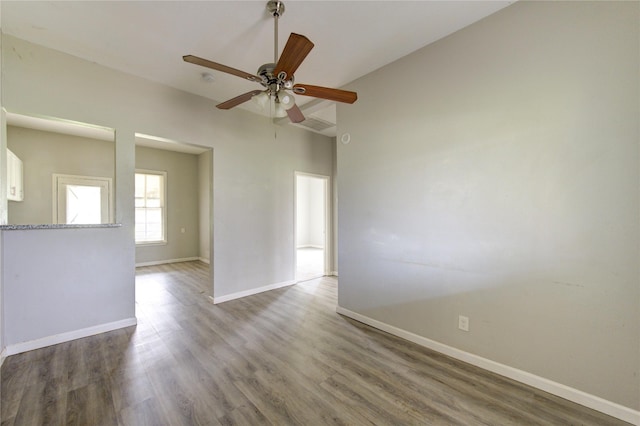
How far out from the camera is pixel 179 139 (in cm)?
329

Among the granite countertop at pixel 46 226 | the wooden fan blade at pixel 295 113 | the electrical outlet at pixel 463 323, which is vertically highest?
the wooden fan blade at pixel 295 113

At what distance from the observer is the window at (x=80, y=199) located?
4.95 m

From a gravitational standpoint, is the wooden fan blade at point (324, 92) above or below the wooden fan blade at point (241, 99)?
below

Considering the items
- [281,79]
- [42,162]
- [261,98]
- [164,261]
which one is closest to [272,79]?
[281,79]

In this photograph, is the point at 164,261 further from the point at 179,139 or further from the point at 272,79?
the point at 272,79

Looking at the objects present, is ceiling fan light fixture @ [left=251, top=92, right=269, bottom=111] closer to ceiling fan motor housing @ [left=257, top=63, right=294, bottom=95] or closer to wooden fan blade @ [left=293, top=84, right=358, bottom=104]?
ceiling fan motor housing @ [left=257, top=63, right=294, bottom=95]

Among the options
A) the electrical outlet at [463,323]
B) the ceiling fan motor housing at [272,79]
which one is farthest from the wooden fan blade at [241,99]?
the electrical outlet at [463,323]

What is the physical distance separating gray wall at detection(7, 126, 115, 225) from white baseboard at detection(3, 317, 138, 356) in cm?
371

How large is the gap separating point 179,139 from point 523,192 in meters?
3.81

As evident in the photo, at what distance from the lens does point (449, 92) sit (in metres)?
2.30

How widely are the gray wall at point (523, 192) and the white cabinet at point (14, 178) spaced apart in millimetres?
5396

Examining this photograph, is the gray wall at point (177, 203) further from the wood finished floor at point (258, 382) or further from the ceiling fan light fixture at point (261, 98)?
the ceiling fan light fixture at point (261, 98)

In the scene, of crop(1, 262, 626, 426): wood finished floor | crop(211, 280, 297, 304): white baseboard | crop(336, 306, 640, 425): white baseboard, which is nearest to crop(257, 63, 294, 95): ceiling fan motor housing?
crop(1, 262, 626, 426): wood finished floor

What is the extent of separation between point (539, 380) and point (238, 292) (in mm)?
3541
